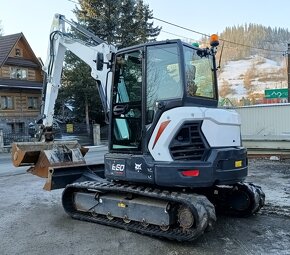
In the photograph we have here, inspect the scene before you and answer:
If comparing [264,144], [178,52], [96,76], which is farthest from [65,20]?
[264,144]

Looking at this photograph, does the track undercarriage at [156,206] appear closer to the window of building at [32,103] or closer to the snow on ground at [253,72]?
the window of building at [32,103]

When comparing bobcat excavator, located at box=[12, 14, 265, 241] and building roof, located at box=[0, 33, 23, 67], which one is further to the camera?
building roof, located at box=[0, 33, 23, 67]

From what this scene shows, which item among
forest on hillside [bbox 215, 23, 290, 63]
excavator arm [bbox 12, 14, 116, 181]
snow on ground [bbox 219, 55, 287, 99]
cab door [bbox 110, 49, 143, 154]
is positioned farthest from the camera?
snow on ground [bbox 219, 55, 287, 99]

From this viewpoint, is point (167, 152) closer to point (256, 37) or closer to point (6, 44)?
point (6, 44)

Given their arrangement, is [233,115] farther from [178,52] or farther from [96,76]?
[96,76]

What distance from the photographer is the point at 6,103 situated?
32031 millimetres

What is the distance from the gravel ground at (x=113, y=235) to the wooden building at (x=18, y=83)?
83.0 feet

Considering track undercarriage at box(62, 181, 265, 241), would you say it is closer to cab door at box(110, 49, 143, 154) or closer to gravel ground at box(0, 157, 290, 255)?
gravel ground at box(0, 157, 290, 255)

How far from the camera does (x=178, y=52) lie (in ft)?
18.2

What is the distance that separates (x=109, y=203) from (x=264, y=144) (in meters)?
10.5

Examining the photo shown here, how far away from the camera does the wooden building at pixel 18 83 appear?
31781 mm

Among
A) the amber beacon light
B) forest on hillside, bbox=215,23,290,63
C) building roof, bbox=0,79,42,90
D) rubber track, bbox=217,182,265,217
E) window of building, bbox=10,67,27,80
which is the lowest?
rubber track, bbox=217,182,265,217

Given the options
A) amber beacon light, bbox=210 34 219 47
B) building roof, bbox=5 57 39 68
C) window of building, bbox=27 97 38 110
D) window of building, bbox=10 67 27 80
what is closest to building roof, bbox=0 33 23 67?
building roof, bbox=5 57 39 68

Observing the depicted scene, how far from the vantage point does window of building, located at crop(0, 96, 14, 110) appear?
3152 cm
